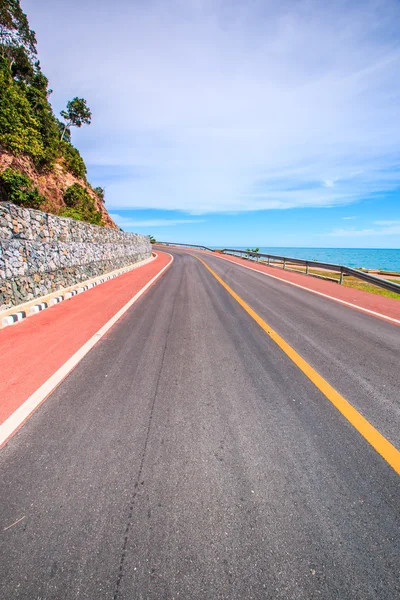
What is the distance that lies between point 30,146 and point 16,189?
14.4 ft

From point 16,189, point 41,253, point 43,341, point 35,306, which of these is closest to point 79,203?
point 16,189

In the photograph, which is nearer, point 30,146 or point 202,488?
point 202,488

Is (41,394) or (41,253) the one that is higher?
(41,253)

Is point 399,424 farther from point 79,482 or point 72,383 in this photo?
point 72,383

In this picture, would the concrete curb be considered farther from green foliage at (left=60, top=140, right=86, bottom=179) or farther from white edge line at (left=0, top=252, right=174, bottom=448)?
green foliage at (left=60, top=140, right=86, bottom=179)

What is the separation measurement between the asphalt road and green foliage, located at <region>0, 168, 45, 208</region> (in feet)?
53.6

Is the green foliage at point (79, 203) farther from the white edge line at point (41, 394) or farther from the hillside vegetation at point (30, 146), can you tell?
the white edge line at point (41, 394)

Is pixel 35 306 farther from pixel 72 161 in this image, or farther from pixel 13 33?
pixel 13 33

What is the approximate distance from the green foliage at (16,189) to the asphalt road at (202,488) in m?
16.3

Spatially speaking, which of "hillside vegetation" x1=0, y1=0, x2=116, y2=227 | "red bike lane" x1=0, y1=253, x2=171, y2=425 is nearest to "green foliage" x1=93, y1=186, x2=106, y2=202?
"hillside vegetation" x1=0, y1=0, x2=116, y2=227

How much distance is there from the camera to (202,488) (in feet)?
5.91

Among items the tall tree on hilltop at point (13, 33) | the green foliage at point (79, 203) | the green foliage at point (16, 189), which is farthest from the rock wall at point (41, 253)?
the tall tree on hilltop at point (13, 33)

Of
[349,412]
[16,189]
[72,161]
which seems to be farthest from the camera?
[72,161]

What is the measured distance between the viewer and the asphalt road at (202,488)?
4.33ft
